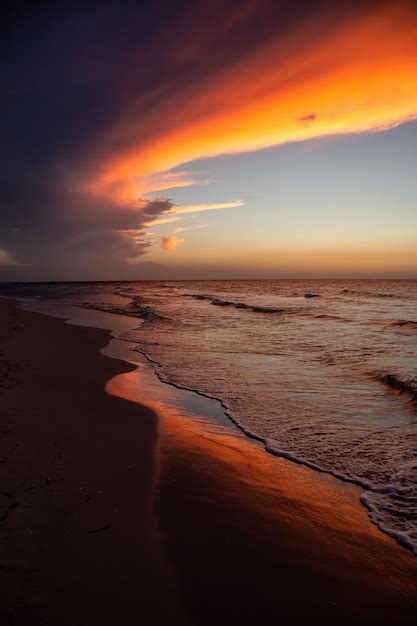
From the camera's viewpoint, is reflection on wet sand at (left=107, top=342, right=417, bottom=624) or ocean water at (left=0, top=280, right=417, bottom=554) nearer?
reflection on wet sand at (left=107, top=342, right=417, bottom=624)

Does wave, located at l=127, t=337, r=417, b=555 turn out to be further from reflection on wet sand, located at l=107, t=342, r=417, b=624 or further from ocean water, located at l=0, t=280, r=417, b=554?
reflection on wet sand, located at l=107, t=342, r=417, b=624

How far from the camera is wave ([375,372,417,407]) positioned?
876 centimetres

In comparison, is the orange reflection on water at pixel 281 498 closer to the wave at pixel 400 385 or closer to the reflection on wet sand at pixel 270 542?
the reflection on wet sand at pixel 270 542

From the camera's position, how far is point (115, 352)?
46.4 feet

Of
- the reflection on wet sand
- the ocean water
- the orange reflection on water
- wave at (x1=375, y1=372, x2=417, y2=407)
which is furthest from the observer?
wave at (x1=375, y1=372, x2=417, y2=407)

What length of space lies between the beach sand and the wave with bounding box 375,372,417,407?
15.4ft

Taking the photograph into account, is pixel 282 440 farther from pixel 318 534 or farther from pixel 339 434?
pixel 318 534

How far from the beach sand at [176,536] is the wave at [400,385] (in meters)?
4.69

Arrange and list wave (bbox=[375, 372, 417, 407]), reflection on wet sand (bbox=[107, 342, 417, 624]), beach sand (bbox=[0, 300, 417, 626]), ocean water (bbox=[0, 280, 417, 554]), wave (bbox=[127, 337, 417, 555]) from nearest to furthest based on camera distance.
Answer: beach sand (bbox=[0, 300, 417, 626])
reflection on wet sand (bbox=[107, 342, 417, 624])
wave (bbox=[127, 337, 417, 555])
ocean water (bbox=[0, 280, 417, 554])
wave (bbox=[375, 372, 417, 407])

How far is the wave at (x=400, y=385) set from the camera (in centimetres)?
876

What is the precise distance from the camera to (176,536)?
12.1 ft

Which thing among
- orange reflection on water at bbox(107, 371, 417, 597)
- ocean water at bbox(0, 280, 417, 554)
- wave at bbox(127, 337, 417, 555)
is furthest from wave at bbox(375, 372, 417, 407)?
orange reflection on water at bbox(107, 371, 417, 597)

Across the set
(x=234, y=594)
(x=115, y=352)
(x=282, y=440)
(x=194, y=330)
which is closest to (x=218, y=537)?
(x=234, y=594)

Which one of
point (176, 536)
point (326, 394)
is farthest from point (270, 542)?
point (326, 394)
